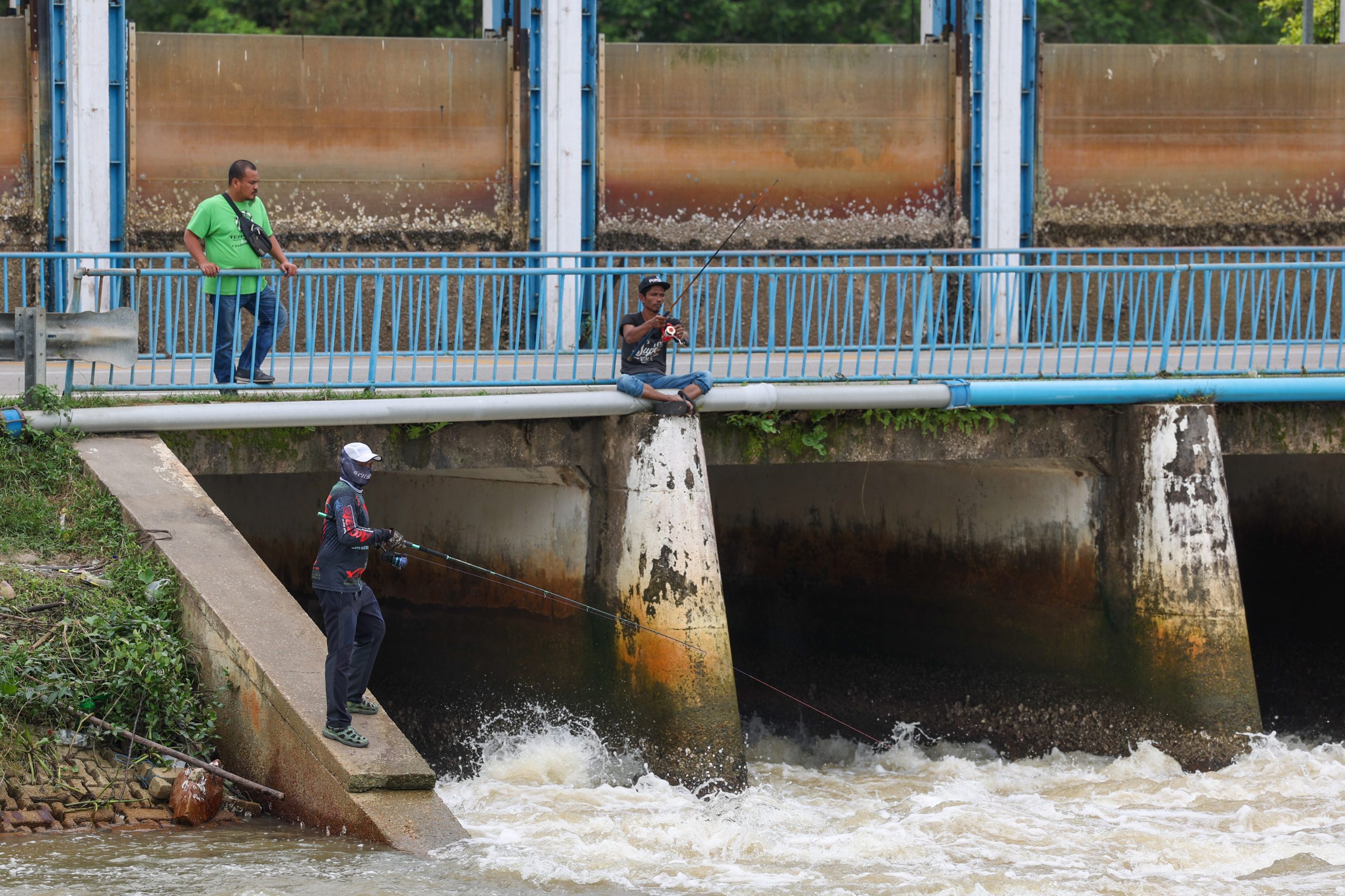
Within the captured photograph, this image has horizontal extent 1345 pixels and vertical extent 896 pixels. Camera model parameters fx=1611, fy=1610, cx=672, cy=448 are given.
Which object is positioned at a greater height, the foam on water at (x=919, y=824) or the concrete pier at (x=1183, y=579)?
the concrete pier at (x=1183, y=579)

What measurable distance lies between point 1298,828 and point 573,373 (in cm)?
543

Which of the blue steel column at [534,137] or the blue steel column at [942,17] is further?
the blue steel column at [942,17]

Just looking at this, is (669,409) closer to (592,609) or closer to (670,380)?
(670,380)

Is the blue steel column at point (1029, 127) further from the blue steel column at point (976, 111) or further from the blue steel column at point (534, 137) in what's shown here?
the blue steel column at point (534, 137)

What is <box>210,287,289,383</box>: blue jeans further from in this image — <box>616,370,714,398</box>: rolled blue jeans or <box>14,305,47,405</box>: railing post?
<box>616,370,714,398</box>: rolled blue jeans

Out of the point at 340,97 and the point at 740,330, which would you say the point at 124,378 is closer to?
the point at 340,97

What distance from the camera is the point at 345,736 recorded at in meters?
7.64

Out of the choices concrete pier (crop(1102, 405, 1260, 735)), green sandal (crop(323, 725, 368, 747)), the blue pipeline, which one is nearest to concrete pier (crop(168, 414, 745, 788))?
the blue pipeline

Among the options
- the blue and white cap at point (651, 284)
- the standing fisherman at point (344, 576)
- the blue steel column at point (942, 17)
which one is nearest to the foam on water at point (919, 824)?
the standing fisherman at point (344, 576)

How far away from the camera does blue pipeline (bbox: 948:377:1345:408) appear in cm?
1127

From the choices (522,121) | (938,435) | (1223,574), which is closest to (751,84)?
→ (522,121)

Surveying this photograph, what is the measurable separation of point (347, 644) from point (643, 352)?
140 inches

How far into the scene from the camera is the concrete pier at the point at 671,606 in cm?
1017

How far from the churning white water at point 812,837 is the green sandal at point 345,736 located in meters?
0.45
